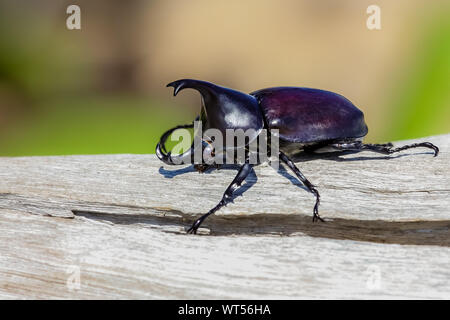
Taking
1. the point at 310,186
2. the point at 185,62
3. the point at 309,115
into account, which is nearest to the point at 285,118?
the point at 309,115

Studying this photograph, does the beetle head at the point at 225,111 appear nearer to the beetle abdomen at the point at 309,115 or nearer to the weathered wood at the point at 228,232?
the beetle abdomen at the point at 309,115

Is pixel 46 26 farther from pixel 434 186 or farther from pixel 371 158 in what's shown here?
pixel 434 186

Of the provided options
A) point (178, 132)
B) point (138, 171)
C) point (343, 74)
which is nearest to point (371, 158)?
point (178, 132)

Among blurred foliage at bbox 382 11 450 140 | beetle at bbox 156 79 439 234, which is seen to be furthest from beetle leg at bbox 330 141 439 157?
blurred foliage at bbox 382 11 450 140

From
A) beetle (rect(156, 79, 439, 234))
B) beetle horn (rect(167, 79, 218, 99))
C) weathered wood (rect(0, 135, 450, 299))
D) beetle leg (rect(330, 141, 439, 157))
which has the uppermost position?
beetle horn (rect(167, 79, 218, 99))

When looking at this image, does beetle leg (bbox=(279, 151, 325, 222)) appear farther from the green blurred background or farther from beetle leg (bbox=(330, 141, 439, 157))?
the green blurred background

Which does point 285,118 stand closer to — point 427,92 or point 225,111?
point 225,111
